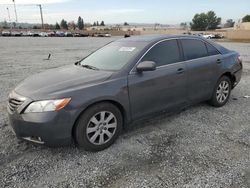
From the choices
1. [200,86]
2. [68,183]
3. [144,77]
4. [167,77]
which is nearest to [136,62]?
[144,77]

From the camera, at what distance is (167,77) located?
397 centimetres

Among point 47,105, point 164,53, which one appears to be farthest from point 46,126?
point 164,53

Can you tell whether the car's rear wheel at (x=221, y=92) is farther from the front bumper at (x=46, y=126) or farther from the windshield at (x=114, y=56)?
the front bumper at (x=46, y=126)

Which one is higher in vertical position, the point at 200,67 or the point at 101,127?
the point at 200,67

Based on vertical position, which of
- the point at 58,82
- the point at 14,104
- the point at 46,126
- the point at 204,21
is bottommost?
the point at 46,126

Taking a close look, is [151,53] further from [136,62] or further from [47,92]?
[47,92]

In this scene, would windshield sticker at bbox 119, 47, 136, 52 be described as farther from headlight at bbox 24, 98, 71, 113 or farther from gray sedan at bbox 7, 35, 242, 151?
headlight at bbox 24, 98, 71, 113

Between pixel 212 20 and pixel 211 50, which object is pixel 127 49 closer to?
pixel 211 50

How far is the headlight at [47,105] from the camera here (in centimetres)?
299

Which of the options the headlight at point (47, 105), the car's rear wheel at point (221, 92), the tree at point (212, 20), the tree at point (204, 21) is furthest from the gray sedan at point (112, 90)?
the tree at point (212, 20)

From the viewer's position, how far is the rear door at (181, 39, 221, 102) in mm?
4410

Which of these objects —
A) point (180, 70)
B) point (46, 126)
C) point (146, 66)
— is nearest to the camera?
point (46, 126)

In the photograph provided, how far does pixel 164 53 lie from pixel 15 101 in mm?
2388

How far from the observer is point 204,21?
11125 cm
